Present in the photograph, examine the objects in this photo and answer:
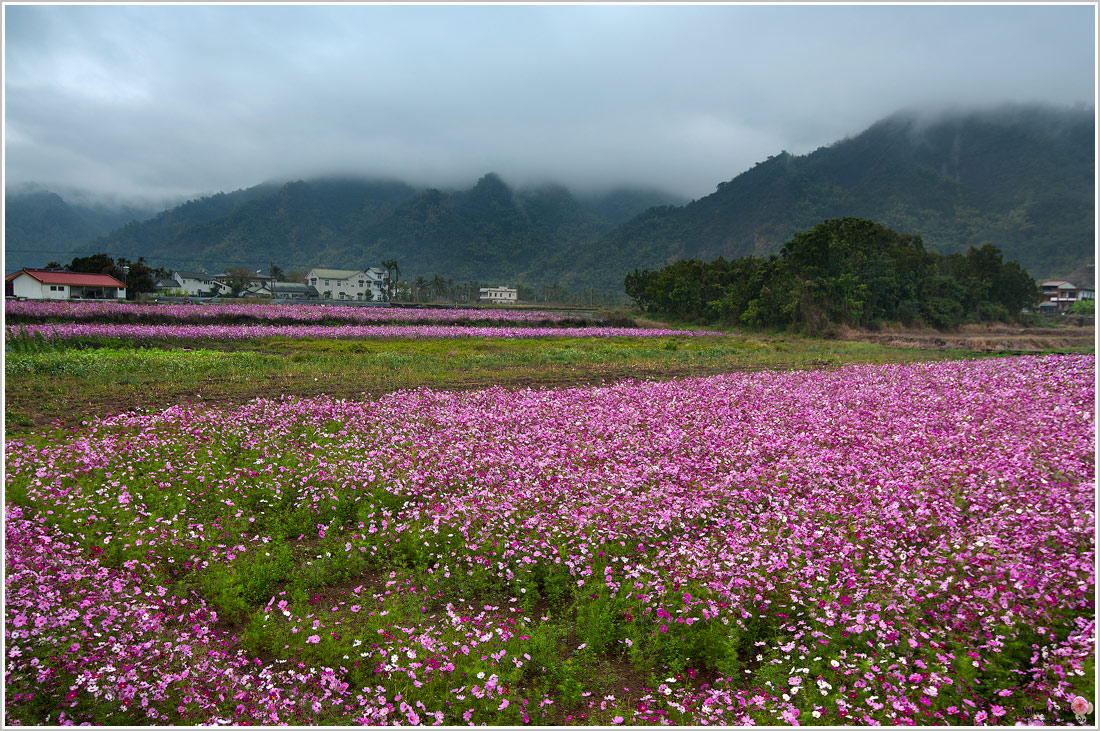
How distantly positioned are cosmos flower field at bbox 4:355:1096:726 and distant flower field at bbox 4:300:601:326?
106 feet

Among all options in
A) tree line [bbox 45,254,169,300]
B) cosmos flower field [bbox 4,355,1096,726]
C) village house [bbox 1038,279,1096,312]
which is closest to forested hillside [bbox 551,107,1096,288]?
village house [bbox 1038,279,1096,312]

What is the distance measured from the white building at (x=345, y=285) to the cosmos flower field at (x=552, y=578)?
107564mm

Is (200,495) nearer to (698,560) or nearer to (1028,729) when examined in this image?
(698,560)

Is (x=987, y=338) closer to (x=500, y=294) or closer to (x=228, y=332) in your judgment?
(x=228, y=332)

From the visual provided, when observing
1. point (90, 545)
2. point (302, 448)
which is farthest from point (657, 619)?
point (302, 448)

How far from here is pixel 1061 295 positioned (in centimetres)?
7581

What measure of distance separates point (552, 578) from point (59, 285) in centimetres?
7130

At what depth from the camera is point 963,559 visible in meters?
5.73

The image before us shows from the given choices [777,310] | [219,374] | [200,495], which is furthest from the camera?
[777,310]

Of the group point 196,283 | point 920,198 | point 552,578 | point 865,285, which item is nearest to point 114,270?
point 196,283

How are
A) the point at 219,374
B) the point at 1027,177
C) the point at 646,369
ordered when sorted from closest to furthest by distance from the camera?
the point at 219,374
the point at 646,369
the point at 1027,177

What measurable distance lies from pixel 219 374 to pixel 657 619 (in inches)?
712

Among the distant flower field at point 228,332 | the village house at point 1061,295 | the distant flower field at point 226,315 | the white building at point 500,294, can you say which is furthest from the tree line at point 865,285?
the white building at point 500,294

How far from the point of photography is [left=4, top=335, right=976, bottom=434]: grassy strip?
1470cm
